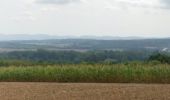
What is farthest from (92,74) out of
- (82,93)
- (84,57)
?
(84,57)

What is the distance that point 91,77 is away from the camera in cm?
2219

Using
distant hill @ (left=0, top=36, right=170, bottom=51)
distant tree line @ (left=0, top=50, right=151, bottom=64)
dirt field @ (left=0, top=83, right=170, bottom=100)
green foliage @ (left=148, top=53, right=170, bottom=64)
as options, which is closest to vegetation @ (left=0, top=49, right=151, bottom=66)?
distant tree line @ (left=0, top=50, right=151, bottom=64)

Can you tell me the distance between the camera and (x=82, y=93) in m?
16.7

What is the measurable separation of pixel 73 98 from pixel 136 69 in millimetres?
7525

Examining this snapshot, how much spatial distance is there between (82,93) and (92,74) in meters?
5.61

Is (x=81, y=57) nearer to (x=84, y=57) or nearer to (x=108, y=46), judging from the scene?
(x=84, y=57)

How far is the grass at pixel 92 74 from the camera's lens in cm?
2181

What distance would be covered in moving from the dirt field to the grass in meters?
3.41

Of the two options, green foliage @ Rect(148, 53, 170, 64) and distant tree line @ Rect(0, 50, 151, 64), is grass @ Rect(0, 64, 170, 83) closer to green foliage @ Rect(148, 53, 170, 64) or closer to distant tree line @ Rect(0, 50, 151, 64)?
green foliage @ Rect(148, 53, 170, 64)

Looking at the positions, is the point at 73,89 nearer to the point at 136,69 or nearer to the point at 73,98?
the point at 73,98

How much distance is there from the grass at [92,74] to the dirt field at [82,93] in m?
3.41

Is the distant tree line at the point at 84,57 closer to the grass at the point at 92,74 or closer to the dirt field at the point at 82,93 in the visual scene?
the grass at the point at 92,74

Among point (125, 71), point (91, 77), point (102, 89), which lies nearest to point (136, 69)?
point (125, 71)

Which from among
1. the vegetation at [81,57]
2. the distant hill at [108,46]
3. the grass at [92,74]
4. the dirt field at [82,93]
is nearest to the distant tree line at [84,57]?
the vegetation at [81,57]
